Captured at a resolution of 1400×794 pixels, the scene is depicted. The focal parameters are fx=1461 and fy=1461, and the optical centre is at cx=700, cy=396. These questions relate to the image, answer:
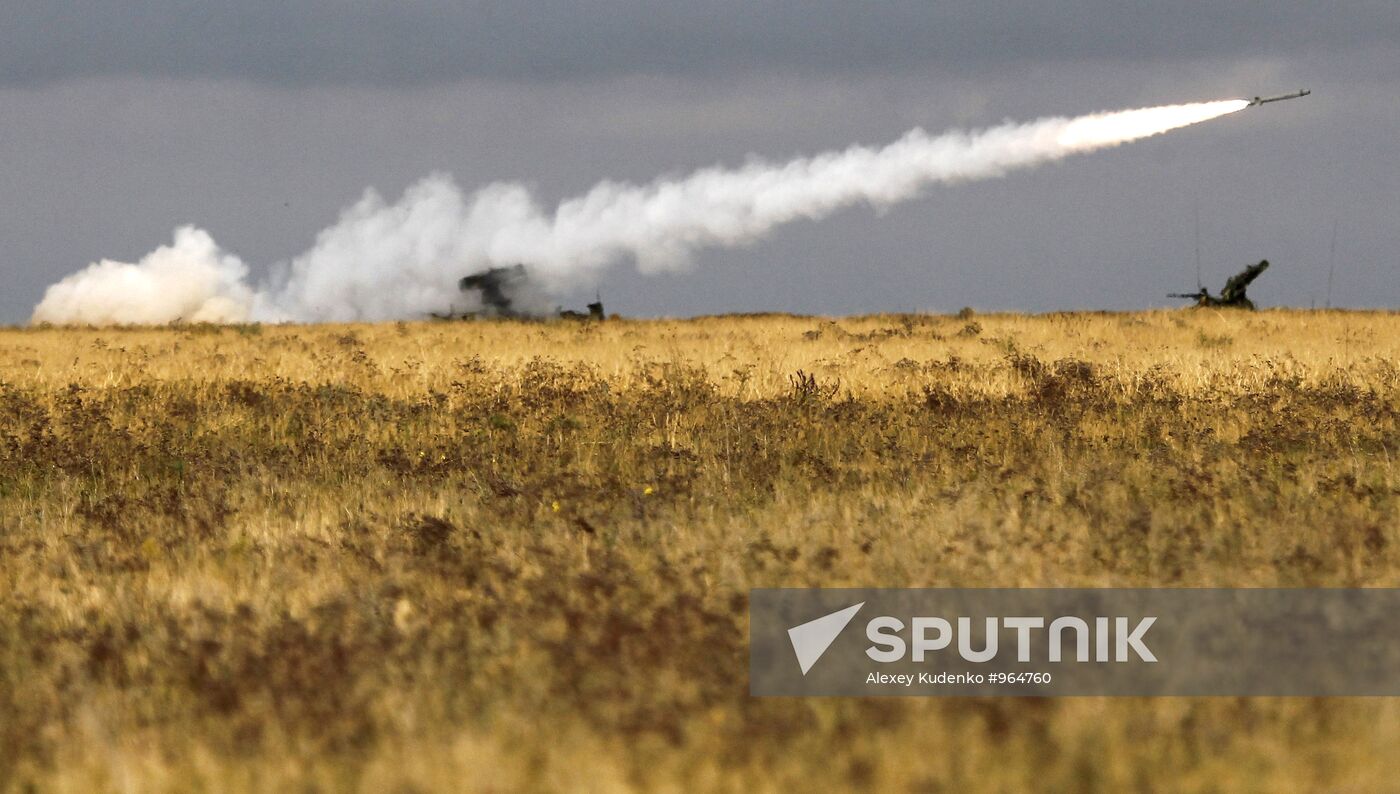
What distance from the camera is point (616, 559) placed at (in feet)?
26.5

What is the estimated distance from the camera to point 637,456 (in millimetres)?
12656

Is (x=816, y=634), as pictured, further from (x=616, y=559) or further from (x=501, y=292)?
(x=501, y=292)

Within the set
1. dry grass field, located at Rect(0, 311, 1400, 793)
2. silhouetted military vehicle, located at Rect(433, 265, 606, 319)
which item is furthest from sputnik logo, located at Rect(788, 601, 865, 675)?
silhouetted military vehicle, located at Rect(433, 265, 606, 319)

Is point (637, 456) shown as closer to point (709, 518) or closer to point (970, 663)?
point (709, 518)

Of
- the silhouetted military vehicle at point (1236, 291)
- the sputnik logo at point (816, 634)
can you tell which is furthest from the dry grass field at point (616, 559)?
the silhouetted military vehicle at point (1236, 291)

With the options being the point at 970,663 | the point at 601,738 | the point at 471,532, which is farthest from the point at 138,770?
the point at 471,532

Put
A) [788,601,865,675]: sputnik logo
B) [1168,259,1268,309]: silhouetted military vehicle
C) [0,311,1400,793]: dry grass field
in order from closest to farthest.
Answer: [0,311,1400,793]: dry grass field, [788,601,865,675]: sputnik logo, [1168,259,1268,309]: silhouetted military vehicle

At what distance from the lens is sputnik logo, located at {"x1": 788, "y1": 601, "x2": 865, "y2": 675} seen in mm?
6328

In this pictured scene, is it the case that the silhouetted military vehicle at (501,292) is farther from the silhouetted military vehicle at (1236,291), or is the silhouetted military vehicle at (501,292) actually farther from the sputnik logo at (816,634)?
the sputnik logo at (816,634)

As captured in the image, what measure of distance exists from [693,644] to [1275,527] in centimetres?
403

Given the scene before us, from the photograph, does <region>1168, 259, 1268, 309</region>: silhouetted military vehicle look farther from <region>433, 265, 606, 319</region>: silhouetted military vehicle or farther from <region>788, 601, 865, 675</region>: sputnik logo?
<region>788, 601, 865, 675</region>: sputnik logo

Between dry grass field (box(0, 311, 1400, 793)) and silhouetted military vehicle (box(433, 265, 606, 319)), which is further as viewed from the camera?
silhouetted military vehicle (box(433, 265, 606, 319))

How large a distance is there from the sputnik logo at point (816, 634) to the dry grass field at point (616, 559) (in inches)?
10.4

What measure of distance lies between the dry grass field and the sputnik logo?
0.87 ft
